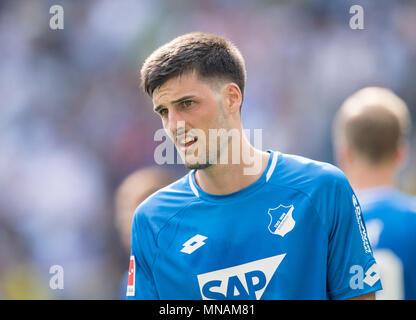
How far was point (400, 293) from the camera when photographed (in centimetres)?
302

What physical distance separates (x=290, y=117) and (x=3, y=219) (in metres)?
4.04

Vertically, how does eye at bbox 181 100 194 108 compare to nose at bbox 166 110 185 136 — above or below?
above

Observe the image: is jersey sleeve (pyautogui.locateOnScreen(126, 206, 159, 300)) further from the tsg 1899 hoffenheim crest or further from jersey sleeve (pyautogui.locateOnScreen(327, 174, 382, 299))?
jersey sleeve (pyautogui.locateOnScreen(327, 174, 382, 299))

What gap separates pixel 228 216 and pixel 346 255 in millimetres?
575

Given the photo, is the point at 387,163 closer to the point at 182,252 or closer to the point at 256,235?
the point at 256,235

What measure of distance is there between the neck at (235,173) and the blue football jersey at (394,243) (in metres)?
0.75

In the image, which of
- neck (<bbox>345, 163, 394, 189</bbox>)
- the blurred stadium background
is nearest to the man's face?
neck (<bbox>345, 163, 394, 189</bbox>)

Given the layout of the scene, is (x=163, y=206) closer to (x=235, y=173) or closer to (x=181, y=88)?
(x=235, y=173)

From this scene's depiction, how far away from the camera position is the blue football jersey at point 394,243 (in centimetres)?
301

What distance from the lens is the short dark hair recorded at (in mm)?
2867

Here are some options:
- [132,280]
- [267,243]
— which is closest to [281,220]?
[267,243]

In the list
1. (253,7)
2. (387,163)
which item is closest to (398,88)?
(253,7)

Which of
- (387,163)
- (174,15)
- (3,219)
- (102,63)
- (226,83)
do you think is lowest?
(3,219)

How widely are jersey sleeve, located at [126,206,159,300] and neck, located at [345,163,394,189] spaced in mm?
1246
